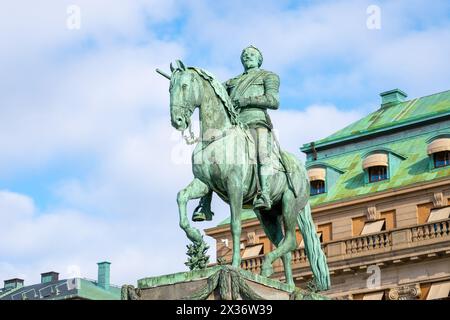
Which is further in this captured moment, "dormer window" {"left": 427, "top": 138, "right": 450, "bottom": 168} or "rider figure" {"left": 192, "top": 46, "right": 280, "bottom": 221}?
"dormer window" {"left": 427, "top": 138, "right": 450, "bottom": 168}

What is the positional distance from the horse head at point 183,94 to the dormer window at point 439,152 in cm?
4914

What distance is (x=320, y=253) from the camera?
99.5ft

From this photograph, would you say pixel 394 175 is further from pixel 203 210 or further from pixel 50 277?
pixel 203 210

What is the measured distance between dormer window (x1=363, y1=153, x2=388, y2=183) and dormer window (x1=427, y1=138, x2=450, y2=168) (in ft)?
10.3

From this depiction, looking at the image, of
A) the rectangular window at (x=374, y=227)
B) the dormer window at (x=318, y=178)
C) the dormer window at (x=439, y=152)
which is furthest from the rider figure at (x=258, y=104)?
the dormer window at (x=318, y=178)

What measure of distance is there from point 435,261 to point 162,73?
46.3 m

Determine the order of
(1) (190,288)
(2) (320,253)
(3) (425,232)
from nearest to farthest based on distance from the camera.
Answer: (1) (190,288)
(2) (320,253)
(3) (425,232)

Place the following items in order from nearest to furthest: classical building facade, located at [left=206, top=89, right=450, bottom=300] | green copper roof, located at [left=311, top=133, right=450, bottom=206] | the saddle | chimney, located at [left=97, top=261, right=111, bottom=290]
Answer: the saddle
classical building facade, located at [left=206, top=89, right=450, bottom=300]
green copper roof, located at [left=311, top=133, right=450, bottom=206]
chimney, located at [left=97, top=261, right=111, bottom=290]

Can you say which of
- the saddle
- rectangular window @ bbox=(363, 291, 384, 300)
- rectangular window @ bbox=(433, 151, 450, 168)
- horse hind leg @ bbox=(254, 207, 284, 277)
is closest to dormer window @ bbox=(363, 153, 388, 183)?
rectangular window @ bbox=(433, 151, 450, 168)

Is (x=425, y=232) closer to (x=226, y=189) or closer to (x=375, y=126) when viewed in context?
(x=375, y=126)

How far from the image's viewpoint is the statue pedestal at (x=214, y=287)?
1065 inches

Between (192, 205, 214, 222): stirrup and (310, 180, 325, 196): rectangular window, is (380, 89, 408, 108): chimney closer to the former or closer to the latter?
(310, 180, 325, 196): rectangular window

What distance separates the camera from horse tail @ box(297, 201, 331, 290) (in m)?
29.9
